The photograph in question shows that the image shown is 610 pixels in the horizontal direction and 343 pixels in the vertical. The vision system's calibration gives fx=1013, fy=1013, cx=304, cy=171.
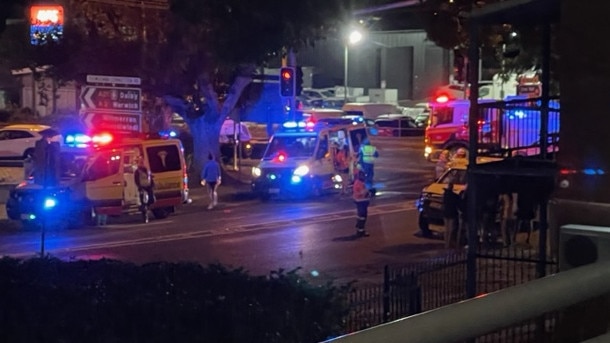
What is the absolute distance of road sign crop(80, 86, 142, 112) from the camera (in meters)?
22.0

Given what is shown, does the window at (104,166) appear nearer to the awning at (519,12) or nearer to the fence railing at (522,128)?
the fence railing at (522,128)

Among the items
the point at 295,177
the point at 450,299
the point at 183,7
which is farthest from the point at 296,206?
the point at 450,299

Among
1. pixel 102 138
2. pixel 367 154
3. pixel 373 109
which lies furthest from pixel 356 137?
pixel 373 109

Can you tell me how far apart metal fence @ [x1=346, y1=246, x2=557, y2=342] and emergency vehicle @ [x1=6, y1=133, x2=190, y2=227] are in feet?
35.2

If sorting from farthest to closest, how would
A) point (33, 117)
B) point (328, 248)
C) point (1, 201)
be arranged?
point (33, 117)
point (1, 201)
point (328, 248)

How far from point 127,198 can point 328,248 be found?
652 centimetres

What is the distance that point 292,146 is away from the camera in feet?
93.5

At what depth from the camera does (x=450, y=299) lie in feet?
35.9

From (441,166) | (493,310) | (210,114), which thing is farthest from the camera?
(210,114)

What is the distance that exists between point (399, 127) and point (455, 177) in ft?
142

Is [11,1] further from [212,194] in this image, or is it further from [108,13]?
[212,194]

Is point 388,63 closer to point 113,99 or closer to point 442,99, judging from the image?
point 442,99

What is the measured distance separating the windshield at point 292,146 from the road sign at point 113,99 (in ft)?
21.1

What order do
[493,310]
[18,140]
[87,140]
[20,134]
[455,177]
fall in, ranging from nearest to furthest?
[493,310] < [455,177] < [87,140] < [18,140] < [20,134]
